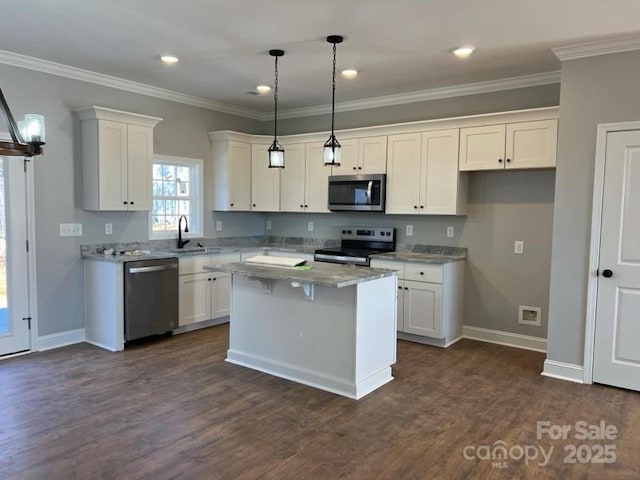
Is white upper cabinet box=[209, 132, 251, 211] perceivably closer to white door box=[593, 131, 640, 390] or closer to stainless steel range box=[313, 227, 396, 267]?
stainless steel range box=[313, 227, 396, 267]

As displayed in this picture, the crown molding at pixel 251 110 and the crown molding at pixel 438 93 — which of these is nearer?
the crown molding at pixel 251 110

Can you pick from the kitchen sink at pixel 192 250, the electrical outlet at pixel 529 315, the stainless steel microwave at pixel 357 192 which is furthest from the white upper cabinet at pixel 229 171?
the electrical outlet at pixel 529 315

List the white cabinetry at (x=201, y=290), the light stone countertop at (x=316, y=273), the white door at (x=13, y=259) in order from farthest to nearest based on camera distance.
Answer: the white cabinetry at (x=201, y=290) < the white door at (x=13, y=259) < the light stone countertop at (x=316, y=273)

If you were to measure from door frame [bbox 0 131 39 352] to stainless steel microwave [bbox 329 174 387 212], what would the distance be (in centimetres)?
305

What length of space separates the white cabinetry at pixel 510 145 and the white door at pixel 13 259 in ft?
13.6

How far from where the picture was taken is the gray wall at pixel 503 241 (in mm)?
4523

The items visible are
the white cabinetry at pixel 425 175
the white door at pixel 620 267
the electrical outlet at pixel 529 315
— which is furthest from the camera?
the white cabinetry at pixel 425 175

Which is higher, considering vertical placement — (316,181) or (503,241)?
(316,181)

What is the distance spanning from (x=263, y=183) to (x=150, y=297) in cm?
219

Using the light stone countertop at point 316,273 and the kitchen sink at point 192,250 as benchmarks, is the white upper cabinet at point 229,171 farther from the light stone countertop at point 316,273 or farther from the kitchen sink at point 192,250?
the light stone countertop at point 316,273

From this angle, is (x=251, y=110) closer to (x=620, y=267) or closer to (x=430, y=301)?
(x=430, y=301)

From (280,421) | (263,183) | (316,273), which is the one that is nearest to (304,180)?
(263,183)

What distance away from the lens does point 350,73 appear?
4.44m

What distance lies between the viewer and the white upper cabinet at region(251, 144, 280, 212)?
6.04m
